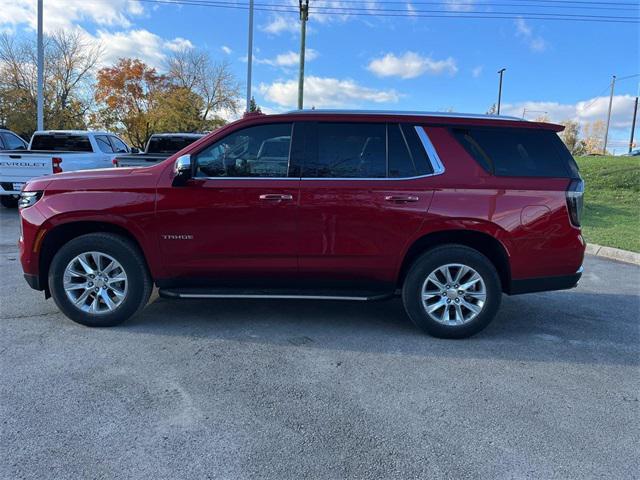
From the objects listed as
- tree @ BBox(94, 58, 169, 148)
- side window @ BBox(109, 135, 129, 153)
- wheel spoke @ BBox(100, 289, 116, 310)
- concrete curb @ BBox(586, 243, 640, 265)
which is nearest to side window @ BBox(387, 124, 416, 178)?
wheel spoke @ BBox(100, 289, 116, 310)

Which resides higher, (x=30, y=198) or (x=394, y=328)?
(x=30, y=198)

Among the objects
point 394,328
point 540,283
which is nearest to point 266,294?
point 394,328

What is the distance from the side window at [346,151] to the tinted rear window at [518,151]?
0.72 metres

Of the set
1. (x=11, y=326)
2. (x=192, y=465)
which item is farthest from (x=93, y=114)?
(x=192, y=465)

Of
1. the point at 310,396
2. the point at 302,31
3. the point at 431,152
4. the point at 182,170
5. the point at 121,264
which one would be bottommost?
the point at 310,396

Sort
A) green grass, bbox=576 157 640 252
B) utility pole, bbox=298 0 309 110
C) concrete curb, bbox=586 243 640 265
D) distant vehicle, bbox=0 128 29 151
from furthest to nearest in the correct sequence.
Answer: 1. utility pole, bbox=298 0 309 110
2. distant vehicle, bbox=0 128 29 151
3. green grass, bbox=576 157 640 252
4. concrete curb, bbox=586 243 640 265

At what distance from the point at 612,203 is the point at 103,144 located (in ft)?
48.4

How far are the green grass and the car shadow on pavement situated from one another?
4113 millimetres

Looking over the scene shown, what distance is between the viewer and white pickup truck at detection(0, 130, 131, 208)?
10359 millimetres

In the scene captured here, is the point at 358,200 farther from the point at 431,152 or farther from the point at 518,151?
the point at 518,151

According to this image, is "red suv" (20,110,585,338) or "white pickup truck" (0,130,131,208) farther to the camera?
"white pickup truck" (0,130,131,208)

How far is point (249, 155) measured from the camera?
4.20 m

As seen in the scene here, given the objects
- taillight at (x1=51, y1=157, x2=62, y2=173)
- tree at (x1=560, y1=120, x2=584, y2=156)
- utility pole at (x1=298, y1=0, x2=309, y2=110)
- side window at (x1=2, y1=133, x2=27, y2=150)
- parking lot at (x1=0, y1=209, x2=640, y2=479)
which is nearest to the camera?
parking lot at (x1=0, y1=209, x2=640, y2=479)

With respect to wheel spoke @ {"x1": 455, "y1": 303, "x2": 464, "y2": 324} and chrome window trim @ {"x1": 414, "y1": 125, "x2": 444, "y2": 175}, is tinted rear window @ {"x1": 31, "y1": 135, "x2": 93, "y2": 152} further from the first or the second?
wheel spoke @ {"x1": 455, "y1": 303, "x2": 464, "y2": 324}
